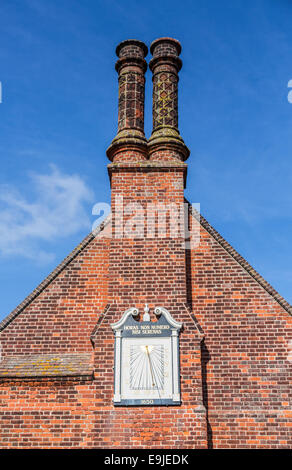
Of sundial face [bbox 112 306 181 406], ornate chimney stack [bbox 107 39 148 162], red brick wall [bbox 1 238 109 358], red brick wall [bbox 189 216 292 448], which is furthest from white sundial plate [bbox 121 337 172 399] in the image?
ornate chimney stack [bbox 107 39 148 162]

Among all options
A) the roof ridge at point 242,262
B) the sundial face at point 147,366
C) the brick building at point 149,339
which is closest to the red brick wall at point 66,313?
the brick building at point 149,339

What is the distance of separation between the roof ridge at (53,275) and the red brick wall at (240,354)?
6.19 ft

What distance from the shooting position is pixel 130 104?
11242 millimetres

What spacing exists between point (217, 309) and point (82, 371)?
98.0 inches

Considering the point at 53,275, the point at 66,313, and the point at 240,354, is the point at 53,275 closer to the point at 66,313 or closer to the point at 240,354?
the point at 66,313

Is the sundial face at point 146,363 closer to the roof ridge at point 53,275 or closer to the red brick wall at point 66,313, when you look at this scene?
the red brick wall at point 66,313

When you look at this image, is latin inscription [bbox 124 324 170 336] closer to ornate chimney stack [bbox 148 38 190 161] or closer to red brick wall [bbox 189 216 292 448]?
red brick wall [bbox 189 216 292 448]

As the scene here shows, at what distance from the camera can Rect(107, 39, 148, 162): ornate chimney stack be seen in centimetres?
1083

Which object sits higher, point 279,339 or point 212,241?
point 212,241

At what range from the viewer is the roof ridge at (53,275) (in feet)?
31.8
